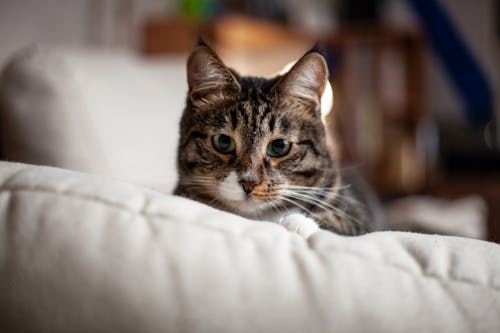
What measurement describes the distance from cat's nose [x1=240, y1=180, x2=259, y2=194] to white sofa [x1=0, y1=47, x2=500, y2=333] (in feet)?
0.91

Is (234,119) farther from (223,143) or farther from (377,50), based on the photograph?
(377,50)

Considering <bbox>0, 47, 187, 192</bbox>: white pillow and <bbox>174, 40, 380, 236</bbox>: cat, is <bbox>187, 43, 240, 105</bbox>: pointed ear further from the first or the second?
<bbox>0, 47, 187, 192</bbox>: white pillow

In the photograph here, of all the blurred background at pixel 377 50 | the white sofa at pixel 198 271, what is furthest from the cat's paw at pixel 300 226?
the blurred background at pixel 377 50

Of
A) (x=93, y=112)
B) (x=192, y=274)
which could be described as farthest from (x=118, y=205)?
(x=93, y=112)

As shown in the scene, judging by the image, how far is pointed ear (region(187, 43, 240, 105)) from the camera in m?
0.89

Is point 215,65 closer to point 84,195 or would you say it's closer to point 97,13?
point 84,195

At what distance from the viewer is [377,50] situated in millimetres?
3400

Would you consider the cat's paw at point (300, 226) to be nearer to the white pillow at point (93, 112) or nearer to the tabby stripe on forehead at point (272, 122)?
the tabby stripe on forehead at point (272, 122)

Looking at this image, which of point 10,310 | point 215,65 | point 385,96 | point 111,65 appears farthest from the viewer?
point 385,96

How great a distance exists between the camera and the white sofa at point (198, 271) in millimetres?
461

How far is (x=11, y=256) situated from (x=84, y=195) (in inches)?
3.7

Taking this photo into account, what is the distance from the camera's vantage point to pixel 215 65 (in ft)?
2.94

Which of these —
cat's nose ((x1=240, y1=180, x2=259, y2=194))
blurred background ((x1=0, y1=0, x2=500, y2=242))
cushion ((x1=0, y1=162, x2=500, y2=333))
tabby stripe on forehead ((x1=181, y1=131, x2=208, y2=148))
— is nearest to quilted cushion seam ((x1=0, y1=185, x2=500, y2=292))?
cushion ((x1=0, y1=162, x2=500, y2=333))

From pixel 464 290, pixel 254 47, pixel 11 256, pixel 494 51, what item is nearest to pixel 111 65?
pixel 254 47
